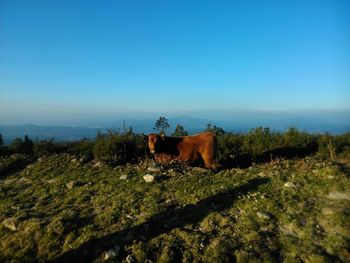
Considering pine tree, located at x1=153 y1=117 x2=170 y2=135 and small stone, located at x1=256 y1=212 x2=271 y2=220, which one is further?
pine tree, located at x1=153 y1=117 x2=170 y2=135

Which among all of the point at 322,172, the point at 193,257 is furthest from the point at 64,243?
the point at 322,172

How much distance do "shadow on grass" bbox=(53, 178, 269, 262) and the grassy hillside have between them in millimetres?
23

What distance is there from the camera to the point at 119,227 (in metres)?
8.62

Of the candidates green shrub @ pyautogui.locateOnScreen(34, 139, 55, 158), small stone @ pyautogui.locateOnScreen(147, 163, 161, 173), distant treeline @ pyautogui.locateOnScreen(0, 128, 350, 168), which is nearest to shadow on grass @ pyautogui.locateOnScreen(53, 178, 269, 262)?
small stone @ pyautogui.locateOnScreen(147, 163, 161, 173)

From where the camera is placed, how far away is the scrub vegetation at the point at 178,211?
7.64m

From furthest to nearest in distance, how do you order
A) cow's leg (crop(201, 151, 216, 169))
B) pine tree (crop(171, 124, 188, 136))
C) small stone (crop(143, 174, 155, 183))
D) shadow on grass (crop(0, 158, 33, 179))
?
pine tree (crop(171, 124, 188, 136)) < shadow on grass (crop(0, 158, 33, 179)) < cow's leg (crop(201, 151, 216, 169)) < small stone (crop(143, 174, 155, 183))

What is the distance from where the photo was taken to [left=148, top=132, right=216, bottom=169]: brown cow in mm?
13977

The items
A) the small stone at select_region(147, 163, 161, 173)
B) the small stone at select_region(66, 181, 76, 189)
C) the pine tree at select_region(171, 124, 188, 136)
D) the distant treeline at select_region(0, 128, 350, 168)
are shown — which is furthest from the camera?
the pine tree at select_region(171, 124, 188, 136)

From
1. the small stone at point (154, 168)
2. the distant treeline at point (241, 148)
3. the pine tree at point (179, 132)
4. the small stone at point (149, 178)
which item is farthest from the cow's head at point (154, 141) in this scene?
the pine tree at point (179, 132)

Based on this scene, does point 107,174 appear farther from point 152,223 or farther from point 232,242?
point 232,242

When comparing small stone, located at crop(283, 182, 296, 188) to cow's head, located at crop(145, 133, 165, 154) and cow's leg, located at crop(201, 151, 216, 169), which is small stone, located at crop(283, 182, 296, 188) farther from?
cow's head, located at crop(145, 133, 165, 154)

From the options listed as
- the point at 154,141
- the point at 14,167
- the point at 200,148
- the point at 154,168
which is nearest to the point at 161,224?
the point at 154,168

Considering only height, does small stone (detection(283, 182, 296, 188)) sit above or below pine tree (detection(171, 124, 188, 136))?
below

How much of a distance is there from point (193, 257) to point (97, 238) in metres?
2.21
